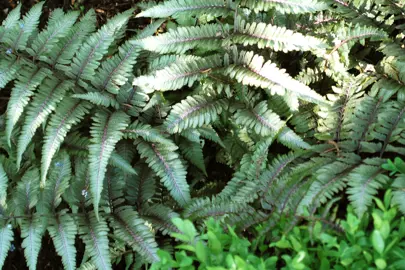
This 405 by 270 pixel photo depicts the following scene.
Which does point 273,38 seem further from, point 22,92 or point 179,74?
point 22,92

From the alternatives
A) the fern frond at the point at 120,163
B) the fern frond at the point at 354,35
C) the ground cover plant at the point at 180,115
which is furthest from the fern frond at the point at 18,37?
the fern frond at the point at 354,35

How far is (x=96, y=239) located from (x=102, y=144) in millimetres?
Answer: 618

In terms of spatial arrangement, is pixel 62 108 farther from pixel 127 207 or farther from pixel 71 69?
pixel 127 207

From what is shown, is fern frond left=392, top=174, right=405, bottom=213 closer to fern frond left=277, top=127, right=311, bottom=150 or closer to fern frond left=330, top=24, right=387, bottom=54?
fern frond left=277, top=127, right=311, bottom=150

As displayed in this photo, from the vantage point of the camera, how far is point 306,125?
3.22 m

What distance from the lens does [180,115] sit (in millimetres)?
3094

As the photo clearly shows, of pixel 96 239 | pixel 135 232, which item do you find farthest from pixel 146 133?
pixel 96 239

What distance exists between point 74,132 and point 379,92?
6.90 feet

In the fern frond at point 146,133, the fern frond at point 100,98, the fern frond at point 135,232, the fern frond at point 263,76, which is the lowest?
the fern frond at point 135,232

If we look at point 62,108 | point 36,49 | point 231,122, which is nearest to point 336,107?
point 231,122

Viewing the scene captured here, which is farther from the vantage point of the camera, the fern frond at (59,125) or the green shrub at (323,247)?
the fern frond at (59,125)

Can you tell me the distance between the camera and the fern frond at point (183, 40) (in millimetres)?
3047

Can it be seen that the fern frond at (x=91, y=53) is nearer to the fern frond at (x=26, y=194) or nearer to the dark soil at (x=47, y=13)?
the fern frond at (x=26, y=194)

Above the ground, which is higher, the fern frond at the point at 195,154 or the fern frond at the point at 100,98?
the fern frond at the point at 100,98
